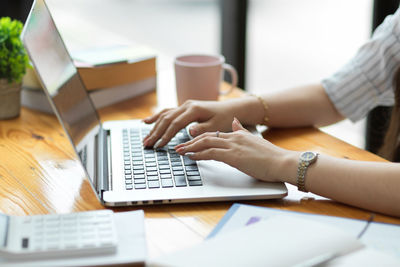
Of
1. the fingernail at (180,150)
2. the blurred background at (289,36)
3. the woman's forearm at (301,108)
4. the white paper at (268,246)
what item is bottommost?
the blurred background at (289,36)

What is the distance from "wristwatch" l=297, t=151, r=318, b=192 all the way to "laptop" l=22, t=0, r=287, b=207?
3 cm

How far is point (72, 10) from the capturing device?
4.38 metres

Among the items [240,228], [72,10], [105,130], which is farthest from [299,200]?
[72,10]

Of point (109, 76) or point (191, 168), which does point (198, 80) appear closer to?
point (109, 76)

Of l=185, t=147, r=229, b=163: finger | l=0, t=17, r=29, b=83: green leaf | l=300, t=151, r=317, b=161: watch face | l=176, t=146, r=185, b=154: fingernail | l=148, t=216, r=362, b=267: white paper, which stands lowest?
l=176, t=146, r=185, b=154: fingernail

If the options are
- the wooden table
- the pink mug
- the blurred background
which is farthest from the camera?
the blurred background

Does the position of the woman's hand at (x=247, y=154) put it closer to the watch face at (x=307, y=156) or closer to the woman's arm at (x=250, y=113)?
the watch face at (x=307, y=156)

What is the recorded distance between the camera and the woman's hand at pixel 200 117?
3.26ft

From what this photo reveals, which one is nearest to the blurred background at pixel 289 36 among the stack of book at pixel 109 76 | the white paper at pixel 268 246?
the stack of book at pixel 109 76

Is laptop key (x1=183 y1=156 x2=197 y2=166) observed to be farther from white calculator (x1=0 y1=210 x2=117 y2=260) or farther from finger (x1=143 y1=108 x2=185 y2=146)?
white calculator (x1=0 y1=210 x2=117 y2=260)

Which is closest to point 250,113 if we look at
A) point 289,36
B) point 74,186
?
point 74,186

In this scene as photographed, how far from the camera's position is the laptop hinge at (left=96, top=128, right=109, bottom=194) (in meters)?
0.82

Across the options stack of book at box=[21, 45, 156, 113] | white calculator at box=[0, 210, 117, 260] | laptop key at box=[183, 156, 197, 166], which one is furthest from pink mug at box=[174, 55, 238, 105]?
white calculator at box=[0, 210, 117, 260]

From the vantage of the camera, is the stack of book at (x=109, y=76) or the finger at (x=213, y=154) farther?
the stack of book at (x=109, y=76)
